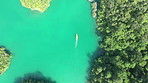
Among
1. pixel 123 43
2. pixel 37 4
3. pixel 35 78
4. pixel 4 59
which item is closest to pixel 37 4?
pixel 37 4

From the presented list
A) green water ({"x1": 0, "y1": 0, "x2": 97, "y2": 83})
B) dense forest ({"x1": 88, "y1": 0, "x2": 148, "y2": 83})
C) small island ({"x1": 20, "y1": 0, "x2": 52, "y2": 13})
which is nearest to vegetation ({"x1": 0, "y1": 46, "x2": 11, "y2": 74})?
green water ({"x1": 0, "y1": 0, "x2": 97, "y2": 83})

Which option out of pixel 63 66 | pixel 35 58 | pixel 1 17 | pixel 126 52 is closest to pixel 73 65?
pixel 63 66

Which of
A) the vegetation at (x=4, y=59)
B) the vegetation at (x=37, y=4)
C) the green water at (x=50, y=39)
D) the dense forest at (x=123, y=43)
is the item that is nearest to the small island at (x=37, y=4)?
the vegetation at (x=37, y=4)

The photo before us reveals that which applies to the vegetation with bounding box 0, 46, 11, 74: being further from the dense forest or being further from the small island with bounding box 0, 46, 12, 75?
the dense forest

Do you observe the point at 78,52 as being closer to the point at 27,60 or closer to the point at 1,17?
the point at 27,60

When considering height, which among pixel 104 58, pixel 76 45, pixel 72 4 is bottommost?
pixel 104 58

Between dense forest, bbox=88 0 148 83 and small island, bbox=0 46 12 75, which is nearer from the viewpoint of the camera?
dense forest, bbox=88 0 148 83

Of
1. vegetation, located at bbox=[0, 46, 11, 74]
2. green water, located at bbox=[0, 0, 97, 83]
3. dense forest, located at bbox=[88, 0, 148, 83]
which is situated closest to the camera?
dense forest, located at bbox=[88, 0, 148, 83]
